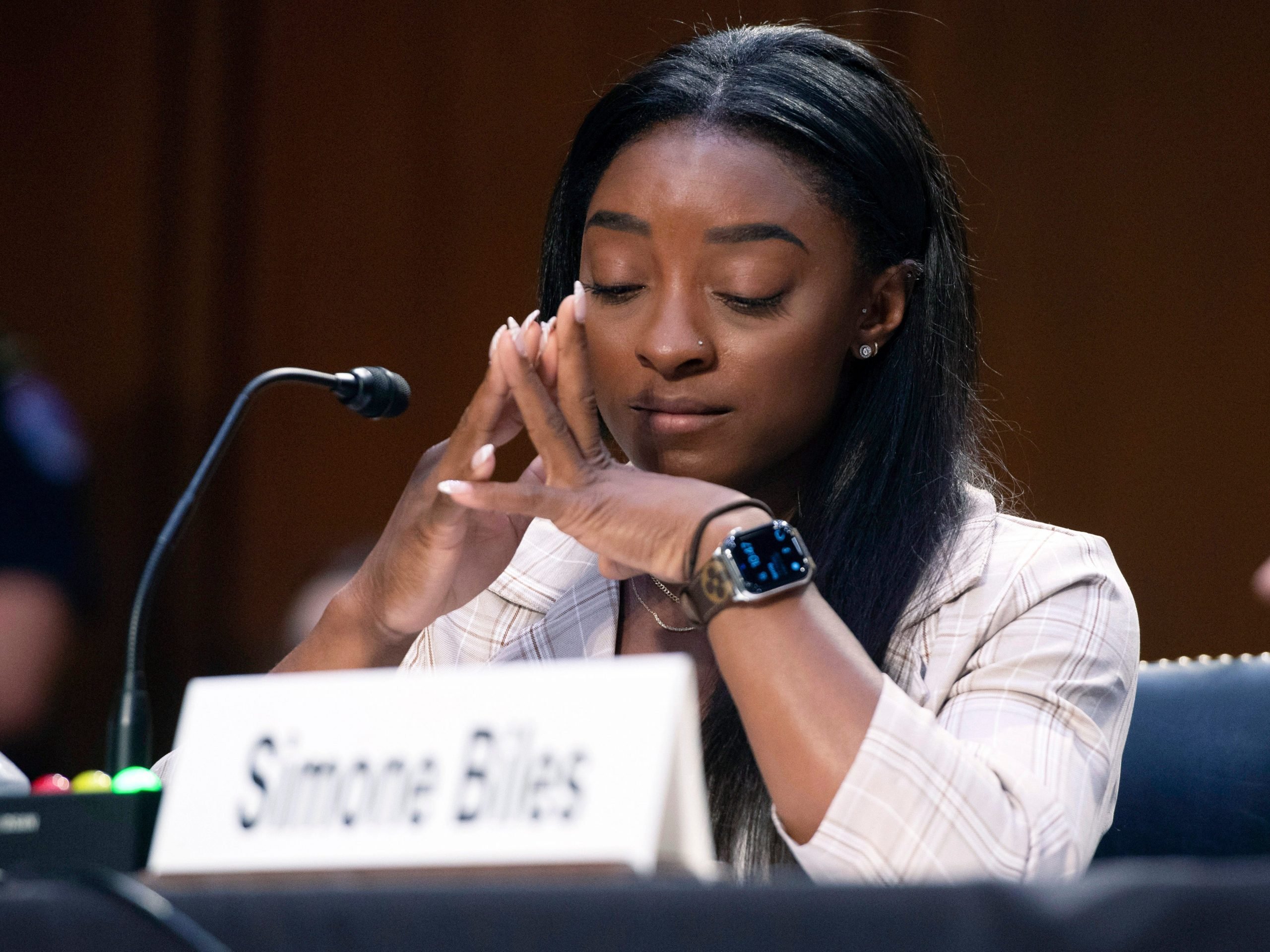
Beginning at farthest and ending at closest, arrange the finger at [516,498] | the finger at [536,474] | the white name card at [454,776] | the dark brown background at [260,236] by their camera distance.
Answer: the dark brown background at [260,236], the finger at [536,474], the finger at [516,498], the white name card at [454,776]

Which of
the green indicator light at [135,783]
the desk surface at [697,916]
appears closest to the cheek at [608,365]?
the green indicator light at [135,783]

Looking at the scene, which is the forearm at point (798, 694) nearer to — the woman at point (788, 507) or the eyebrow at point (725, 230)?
the woman at point (788, 507)

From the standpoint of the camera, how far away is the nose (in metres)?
1.34

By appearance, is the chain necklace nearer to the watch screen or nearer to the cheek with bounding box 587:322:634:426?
the cheek with bounding box 587:322:634:426

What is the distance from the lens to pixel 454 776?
680 millimetres

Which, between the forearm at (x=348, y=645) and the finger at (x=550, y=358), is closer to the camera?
the finger at (x=550, y=358)

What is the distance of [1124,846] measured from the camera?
1.44m

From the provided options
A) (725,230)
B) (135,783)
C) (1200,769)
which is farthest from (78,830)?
(1200,769)

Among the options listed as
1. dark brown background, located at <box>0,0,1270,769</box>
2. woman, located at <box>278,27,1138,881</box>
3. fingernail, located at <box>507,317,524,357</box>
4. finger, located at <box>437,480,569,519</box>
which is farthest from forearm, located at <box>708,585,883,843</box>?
dark brown background, located at <box>0,0,1270,769</box>

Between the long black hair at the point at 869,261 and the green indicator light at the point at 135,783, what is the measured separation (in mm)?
535

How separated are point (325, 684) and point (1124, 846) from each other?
98 cm

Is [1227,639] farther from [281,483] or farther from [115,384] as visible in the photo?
[115,384]

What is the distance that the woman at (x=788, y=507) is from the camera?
3.30ft

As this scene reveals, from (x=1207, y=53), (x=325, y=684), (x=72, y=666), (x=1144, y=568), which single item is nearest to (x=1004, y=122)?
(x=1207, y=53)
